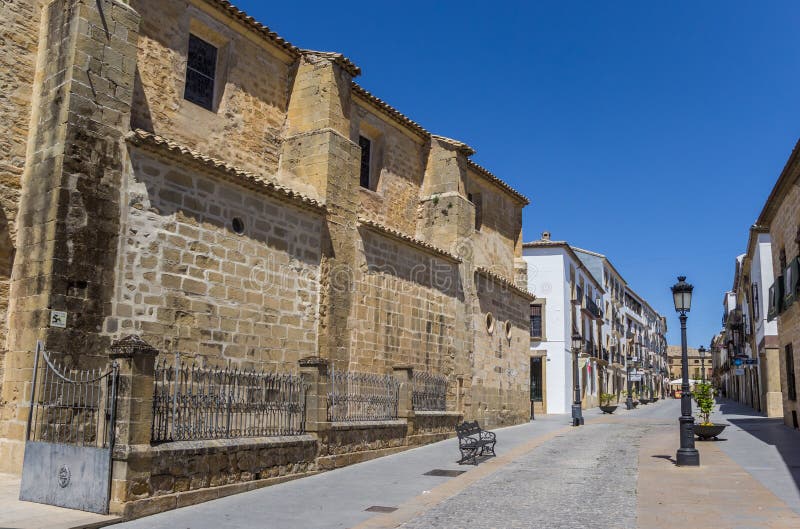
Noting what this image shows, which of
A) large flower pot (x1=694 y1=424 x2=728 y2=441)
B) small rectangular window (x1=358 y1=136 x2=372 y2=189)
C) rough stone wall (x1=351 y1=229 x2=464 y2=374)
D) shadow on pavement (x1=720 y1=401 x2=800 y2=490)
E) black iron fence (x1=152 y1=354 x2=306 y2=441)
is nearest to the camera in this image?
black iron fence (x1=152 y1=354 x2=306 y2=441)

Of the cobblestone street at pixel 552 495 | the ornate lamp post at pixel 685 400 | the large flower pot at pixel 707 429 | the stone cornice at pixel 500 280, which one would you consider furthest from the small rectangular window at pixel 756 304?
the ornate lamp post at pixel 685 400

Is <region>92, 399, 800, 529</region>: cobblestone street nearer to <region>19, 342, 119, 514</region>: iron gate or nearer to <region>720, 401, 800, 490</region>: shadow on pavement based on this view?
<region>720, 401, 800, 490</region>: shadow on pavement

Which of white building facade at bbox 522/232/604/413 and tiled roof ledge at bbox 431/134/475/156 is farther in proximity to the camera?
white building facade at bbox 522/232/604/413

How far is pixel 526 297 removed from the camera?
24.7 m

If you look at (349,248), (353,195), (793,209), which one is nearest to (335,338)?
(349,248)

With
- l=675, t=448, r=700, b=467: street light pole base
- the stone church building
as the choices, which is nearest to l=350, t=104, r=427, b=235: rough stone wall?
the stone church building

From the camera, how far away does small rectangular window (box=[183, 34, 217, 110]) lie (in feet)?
41.5

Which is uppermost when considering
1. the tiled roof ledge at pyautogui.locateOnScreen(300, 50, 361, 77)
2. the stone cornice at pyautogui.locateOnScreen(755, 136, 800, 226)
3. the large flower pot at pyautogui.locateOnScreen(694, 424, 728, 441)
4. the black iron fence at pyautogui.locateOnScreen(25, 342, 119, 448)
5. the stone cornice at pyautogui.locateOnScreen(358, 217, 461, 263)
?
the tiled roof ledge at pyautogui.locateOnScreen(300, 50, 361, 77)

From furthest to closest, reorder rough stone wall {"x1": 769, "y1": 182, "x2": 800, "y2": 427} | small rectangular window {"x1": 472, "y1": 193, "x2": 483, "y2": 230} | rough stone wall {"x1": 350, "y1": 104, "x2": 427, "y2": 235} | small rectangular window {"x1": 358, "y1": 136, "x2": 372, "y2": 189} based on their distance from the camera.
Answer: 1. small rectangular window {"x1": 472, "y1": 193, "x2": 483, "y2": 230}
2. small rectangular window {"x1": 358, "y1": 136, "x2": 372, "y2": 189}
3. rough stone wall {"x1": 350, "y1": 104, "x2": 427, "y2": 235}
4. rough stone wall {"x1": 769, "y1": 182, "x2": 800, "y2": 427}

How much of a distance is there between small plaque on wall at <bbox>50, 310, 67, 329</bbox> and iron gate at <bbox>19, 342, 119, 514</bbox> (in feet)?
1.13

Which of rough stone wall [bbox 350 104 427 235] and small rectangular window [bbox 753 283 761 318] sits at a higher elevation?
rough stone wall [bbox 350 104 427 235]

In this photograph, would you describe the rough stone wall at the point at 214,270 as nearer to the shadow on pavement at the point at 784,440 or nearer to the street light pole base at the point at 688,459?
the street light pole base at the point at 688,459

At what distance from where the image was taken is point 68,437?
8867mm

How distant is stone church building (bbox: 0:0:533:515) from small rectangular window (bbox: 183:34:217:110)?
0.05 metres
